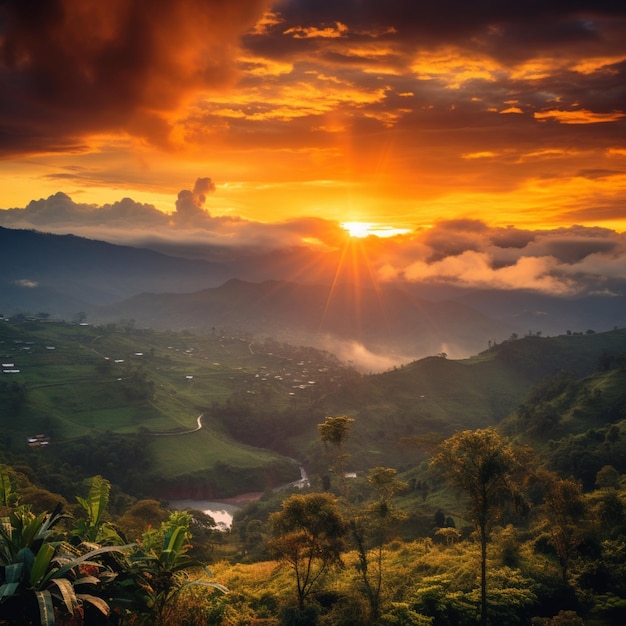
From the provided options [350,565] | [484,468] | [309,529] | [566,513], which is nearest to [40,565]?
[309,529]

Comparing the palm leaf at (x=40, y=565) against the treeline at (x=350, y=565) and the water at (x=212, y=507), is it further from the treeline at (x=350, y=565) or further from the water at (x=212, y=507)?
the water at (x=212, y=507)

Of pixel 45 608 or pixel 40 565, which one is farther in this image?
pixel 40 565

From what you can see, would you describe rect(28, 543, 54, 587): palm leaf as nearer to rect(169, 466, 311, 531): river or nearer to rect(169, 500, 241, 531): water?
rect(169, 466, 311, 531): river

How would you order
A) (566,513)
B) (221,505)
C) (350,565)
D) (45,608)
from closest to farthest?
1. (45,608)
2. (566,513)
3. (350,565)
4. (221,505)

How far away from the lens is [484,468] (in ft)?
82.1

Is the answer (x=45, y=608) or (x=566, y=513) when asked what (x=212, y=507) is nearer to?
(x=566, y=513)

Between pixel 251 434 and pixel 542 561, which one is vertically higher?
pixel 542 561

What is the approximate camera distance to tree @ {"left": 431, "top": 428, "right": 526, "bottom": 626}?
2491 centimetres

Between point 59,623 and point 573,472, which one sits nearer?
point 59,623

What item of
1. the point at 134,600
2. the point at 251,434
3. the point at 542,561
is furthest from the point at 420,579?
the point at 251,434

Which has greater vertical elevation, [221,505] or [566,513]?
[566,513]

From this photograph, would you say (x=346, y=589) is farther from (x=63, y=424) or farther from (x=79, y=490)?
(x=63, y=424)

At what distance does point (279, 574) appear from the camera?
39781mm

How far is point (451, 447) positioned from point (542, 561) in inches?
779
